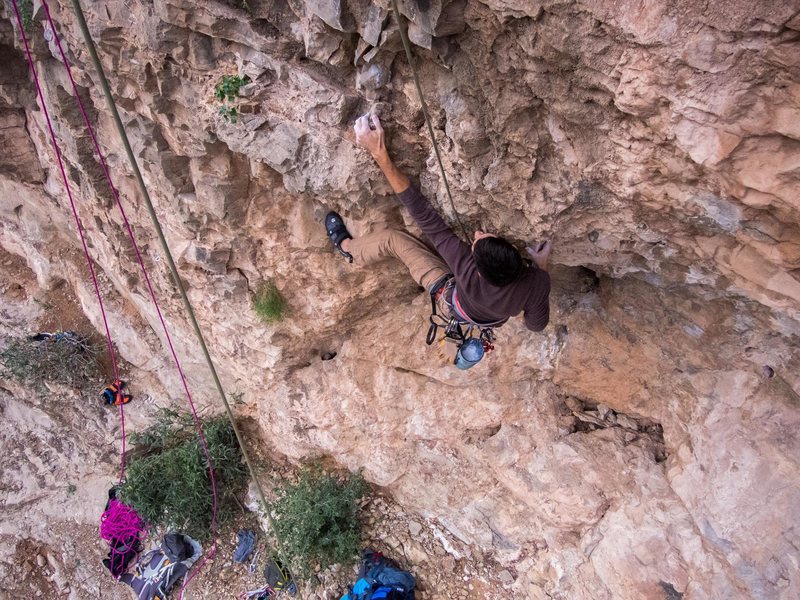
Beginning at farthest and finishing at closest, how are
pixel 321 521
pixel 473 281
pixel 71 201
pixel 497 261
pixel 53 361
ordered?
1. pixel 53 361
2. pixel 71 201
3. pixel 321 521
4. pixel 473 281
5. pixel 497 261

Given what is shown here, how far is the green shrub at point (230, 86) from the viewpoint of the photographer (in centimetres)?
266

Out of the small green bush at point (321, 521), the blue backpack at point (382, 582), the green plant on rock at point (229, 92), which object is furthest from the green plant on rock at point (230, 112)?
the blue backpack at point (382, 582)

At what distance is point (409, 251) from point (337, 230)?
50cm

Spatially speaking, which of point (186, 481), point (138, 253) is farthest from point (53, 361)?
point (138, 253)

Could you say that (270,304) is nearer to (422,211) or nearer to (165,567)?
(422,211)

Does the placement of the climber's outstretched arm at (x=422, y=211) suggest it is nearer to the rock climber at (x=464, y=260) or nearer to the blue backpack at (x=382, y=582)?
→ the rock climber at (x=464, y=260)

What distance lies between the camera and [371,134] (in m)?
2.49

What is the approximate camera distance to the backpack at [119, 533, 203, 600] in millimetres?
5410

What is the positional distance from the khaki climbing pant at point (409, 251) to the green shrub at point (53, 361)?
4.43 meters

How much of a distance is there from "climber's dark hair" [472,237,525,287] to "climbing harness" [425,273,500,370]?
0.37 metres

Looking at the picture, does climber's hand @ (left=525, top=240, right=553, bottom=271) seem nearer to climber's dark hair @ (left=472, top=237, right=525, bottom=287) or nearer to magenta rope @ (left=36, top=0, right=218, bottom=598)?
climber's dark hair @ (left=472, top=237, right=525, bottom=287)

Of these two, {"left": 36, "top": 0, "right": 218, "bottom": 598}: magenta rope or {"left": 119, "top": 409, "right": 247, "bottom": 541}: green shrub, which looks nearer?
{"left": 36, "top": 0, "right": 218, "bottom": 598}: magenta rope

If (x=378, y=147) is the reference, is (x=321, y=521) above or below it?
below

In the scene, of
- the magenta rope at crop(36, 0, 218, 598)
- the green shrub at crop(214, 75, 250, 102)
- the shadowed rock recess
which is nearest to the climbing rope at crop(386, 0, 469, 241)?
the shadowed rock recess
